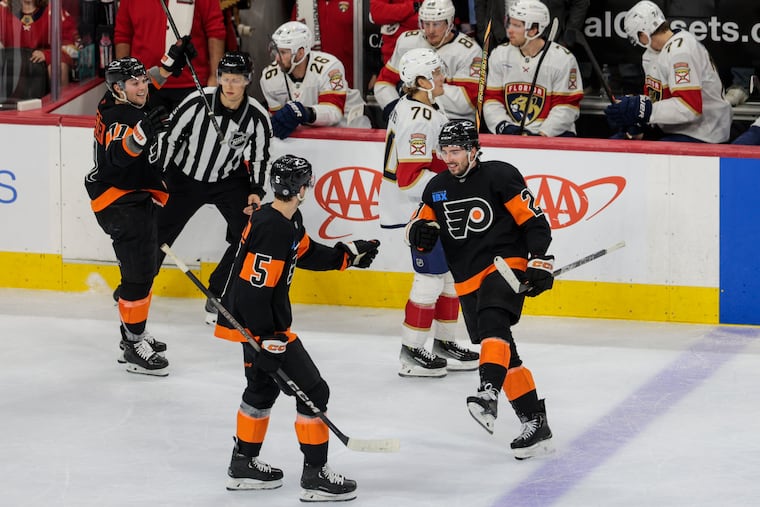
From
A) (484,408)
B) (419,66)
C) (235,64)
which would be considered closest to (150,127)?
(235,64)

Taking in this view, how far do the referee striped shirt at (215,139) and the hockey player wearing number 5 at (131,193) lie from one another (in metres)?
0.34

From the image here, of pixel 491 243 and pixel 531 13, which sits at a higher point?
pixel 531 13

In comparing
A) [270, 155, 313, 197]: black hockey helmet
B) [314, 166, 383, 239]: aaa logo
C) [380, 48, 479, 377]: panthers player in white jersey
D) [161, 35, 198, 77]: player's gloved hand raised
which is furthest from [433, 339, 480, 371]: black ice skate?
[161, 35, 198, 77]: player's gloved hand raised

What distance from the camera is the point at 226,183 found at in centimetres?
696

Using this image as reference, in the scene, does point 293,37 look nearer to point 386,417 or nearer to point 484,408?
point 386,417

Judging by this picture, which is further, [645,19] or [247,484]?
[645,19]

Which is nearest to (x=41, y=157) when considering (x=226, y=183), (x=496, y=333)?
(x=226, y=183)

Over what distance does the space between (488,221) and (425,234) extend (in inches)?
9.5

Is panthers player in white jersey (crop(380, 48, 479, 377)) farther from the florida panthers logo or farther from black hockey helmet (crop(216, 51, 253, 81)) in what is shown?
the florida panthers logo

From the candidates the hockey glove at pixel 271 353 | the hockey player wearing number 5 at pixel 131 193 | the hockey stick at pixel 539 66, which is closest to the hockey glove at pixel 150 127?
the hockey player wearing number 5 at pixel 131 193

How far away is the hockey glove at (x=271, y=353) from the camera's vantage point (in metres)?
4.65

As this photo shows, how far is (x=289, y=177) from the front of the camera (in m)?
4.71

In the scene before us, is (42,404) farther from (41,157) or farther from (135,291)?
(41,157)

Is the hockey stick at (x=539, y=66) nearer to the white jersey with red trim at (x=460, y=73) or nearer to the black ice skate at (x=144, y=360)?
the white jersey with red trim at (x=460, y=73)
